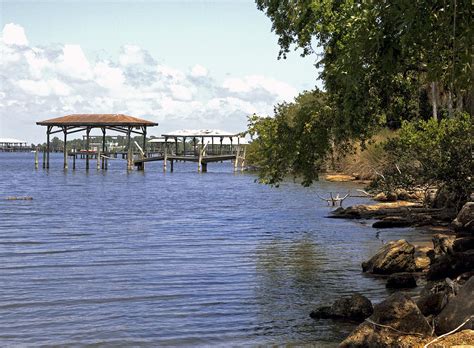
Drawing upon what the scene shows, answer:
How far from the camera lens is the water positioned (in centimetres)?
1132

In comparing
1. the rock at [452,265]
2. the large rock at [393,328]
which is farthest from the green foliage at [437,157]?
the large rock at [393,328]

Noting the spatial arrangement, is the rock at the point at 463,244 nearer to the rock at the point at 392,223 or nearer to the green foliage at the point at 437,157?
the green foliage at the point at 437,157

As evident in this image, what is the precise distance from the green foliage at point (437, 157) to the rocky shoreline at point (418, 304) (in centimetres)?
372

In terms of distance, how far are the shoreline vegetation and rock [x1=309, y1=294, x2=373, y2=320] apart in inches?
0.7

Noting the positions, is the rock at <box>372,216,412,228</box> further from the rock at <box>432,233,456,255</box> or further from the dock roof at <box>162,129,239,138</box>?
the dock roof at <box>162,129,239,138</box>

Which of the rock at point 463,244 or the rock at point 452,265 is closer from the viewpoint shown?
the rock at point 452,265

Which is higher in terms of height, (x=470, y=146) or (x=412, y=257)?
(x=470, y=146)

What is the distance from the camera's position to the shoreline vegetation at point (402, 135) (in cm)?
980

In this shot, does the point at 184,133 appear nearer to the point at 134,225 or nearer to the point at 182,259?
the point at 134,225

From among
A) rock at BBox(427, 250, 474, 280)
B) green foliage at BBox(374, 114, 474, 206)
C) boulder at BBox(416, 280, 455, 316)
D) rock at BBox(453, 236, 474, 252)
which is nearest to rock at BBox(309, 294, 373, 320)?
boulder at BBox(416, 280, 455, 316)

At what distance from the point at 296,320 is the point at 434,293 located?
2.30m

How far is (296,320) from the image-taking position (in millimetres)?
11953

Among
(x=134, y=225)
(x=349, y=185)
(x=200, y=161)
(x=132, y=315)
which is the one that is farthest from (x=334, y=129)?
(x=200, y=161)

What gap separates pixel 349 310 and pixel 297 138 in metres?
10.4
